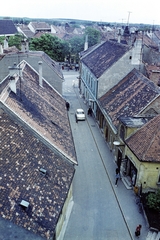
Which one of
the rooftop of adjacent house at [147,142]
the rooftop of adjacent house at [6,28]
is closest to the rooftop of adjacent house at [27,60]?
the rooftop of adjacent house at [147,142]

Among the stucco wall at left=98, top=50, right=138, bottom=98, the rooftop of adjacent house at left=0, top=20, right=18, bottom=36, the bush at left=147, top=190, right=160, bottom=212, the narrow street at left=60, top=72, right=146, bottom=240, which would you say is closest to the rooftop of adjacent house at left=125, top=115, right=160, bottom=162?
the bush at left=147, top=190, right=160, bottom=212

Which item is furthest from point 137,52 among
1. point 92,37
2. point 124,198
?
point 92,37

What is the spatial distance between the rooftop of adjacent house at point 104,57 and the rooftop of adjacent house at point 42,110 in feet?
31.0

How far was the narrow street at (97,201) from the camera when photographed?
1998 centimetres

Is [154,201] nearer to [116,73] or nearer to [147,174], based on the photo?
[147,174]

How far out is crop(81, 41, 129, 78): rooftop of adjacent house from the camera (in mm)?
38191

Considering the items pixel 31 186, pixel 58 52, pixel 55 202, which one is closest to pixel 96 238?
pixel 55 202

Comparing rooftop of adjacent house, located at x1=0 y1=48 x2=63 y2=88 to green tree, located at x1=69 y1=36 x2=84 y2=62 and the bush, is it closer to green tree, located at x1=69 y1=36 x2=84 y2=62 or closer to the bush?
the bush

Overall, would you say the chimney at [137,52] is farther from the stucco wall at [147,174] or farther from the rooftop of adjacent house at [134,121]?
the stucco wall at [147,174]

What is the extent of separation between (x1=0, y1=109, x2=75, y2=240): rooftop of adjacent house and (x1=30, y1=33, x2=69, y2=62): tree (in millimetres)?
50363

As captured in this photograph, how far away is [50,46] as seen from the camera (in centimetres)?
6850

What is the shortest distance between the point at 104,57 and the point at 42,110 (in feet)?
66.2

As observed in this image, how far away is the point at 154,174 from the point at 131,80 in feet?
52.5

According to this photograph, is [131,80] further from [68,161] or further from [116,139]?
[68,161]
